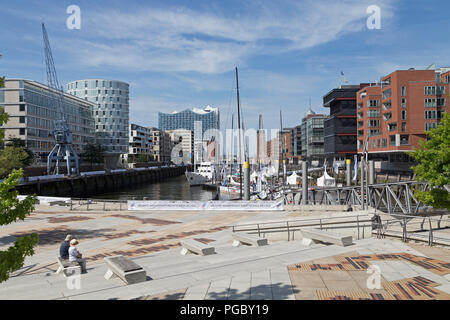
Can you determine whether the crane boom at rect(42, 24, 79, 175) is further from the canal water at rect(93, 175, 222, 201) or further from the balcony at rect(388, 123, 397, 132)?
the balcony at rect(388, 123, 397, 132)

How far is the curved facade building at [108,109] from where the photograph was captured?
150 metres

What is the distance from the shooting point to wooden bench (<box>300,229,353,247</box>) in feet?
48.1

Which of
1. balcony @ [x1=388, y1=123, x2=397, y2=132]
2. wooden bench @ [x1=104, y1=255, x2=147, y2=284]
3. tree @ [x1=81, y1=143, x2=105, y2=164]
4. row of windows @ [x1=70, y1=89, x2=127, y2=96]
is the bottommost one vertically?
wooden bench @ [x1=104, y1=255, x2=147, y2=284]

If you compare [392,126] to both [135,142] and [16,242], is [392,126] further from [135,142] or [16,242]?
[135,142]

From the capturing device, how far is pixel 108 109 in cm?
15138

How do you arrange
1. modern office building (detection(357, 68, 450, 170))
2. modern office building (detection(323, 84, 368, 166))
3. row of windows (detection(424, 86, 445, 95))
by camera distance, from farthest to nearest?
modern office building (detection(323, 84, 368, 166))
modern office building (detection(357, 68, 450, 170))
row of windows (detection(424, 86, 445, 95))

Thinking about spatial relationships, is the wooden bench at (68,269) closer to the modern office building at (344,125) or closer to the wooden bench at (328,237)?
the wooden bench at (328,237)

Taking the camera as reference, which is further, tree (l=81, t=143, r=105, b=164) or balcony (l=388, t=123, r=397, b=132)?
tree (l=81, t=143, r=105, b=164)

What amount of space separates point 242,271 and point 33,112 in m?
106

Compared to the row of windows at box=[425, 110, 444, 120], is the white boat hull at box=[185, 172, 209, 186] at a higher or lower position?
lower

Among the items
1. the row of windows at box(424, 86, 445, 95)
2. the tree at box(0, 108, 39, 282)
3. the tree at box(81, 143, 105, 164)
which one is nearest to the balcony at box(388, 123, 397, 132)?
the row of windows at box(424, 86, 445, 95)

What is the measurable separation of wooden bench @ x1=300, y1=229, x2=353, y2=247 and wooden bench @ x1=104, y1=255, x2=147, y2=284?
7985 mm
